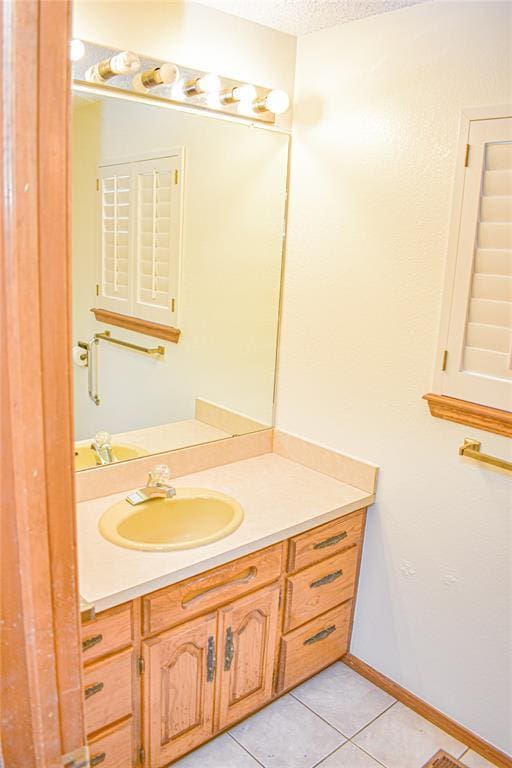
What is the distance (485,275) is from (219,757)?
1672 mm

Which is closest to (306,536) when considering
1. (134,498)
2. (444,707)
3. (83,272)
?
(134,498)

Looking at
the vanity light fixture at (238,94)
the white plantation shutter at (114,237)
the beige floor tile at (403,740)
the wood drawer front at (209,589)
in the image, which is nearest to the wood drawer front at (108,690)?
the wood drawer front at (209,589)

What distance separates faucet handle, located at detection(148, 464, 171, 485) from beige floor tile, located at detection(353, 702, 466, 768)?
1.05 m

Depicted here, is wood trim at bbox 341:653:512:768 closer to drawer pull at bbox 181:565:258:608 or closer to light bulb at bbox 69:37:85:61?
drawer pull at bbox 181:565:258:608

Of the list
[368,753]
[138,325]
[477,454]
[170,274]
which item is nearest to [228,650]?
[368,753]

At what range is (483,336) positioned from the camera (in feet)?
5.82

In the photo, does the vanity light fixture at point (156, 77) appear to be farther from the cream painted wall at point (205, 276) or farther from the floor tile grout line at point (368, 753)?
the floor tile grout line at point (368, 753)

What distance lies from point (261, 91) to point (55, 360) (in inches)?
74.7

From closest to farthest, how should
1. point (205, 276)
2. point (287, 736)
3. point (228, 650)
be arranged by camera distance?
point (228, 650) < point (287, 736) < point (205, 276)

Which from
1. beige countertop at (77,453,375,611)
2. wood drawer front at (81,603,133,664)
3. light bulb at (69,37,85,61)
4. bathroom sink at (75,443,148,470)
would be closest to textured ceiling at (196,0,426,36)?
light bulb at (69,37,85,61)

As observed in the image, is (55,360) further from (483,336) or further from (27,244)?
(483,336)

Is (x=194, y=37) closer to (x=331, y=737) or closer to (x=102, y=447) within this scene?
(x=102, y=447)

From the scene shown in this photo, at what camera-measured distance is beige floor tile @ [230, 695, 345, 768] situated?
6.26ft

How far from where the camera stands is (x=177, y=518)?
6.72 ft
